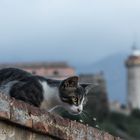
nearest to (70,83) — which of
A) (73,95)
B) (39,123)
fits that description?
(73,95)

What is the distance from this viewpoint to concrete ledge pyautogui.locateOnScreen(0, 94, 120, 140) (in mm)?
6566

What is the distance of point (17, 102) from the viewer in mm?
6699

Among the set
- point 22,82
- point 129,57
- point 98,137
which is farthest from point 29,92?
point 129,57

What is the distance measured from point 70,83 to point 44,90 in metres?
0.30

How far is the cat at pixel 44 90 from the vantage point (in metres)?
8.86

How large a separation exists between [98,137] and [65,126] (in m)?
0.52

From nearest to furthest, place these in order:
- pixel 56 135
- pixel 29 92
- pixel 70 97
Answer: pixel 56 135
pixel 29 92
pixel 70 97

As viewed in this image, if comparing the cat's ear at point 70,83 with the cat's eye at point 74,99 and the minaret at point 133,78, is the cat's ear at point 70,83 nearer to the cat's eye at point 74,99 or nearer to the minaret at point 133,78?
the cat's eye at point 74,99

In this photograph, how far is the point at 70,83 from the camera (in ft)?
30.6

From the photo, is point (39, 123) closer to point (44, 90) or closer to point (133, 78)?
point (44, 90)

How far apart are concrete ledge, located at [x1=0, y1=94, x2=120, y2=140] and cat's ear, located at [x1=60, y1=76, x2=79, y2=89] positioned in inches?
67.5

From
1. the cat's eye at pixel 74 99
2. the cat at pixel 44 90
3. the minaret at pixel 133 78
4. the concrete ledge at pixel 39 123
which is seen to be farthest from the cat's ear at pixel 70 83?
the minaret at pixel 133 78

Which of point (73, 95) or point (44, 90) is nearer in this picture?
point (44, 90)

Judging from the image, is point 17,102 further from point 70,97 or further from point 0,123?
point 70,97
